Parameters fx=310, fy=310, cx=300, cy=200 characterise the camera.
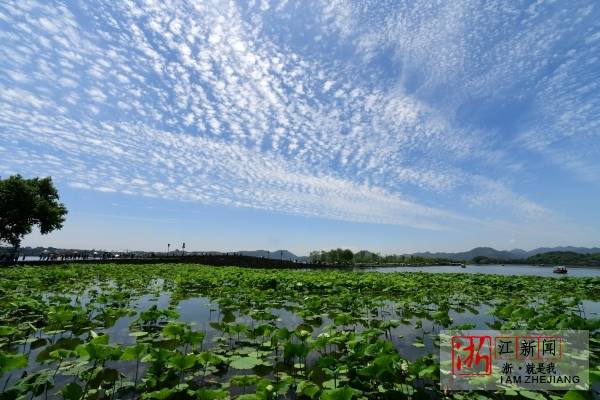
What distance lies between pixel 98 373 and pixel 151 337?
1.93 m

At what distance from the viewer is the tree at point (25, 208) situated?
31.0 metres

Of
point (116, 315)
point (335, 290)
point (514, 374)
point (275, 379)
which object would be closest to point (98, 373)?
point (275, 379)

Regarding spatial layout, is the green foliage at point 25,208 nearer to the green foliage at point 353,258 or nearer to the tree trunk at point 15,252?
the tree trunk at point 15,252

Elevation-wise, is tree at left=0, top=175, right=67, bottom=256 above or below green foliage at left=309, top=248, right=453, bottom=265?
above

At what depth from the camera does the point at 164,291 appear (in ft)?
52.2

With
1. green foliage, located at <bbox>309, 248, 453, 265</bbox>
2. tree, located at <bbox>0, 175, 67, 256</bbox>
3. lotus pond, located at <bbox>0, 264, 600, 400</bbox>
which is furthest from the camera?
green foliage, located at <bbox>309, 248, 453, 265</bbox>

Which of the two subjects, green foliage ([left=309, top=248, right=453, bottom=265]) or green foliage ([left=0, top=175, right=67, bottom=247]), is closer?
green foliage ([left=0, top=175, right=67, bottom=247])

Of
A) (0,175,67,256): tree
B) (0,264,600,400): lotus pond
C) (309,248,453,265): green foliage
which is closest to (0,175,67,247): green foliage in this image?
(0,175,67,256): tree

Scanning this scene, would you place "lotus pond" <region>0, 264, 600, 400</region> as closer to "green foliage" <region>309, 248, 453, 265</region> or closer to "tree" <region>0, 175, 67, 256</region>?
"tree" <region>0, 175, 67, 256</region>

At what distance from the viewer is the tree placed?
3097 cm

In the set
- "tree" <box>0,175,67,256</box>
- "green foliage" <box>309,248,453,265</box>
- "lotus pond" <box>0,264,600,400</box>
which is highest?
"tree" <box>0,175,67,256</box>

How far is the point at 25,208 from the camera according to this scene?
105ft

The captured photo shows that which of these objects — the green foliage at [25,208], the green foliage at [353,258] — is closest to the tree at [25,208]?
the green foliage at [25,208]

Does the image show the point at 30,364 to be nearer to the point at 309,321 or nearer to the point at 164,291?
the point at 309,321
